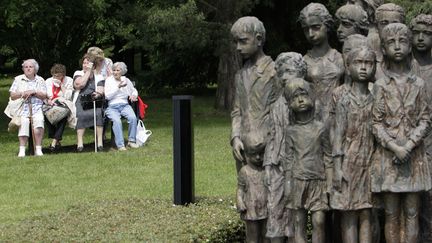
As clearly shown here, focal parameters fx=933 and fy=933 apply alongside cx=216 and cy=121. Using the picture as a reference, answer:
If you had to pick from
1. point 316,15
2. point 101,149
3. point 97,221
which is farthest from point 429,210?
point 101,149

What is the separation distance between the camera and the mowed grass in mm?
12453

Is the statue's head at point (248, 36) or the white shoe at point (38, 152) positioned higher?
the statue's head at point (248, 36)

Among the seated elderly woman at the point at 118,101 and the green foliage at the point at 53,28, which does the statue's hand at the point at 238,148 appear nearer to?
the seated elderly woman at the point at 118,101

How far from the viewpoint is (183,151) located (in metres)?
11.2

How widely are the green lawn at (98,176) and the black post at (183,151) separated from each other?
55 centimetres

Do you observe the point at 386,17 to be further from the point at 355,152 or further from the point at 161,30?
the point at 161,30

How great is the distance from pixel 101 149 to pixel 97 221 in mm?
7539

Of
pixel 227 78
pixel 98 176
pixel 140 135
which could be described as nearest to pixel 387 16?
pixel 98 176

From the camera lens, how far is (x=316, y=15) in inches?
310

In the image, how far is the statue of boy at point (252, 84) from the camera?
7.92 metres

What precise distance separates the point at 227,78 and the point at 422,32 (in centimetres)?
1755

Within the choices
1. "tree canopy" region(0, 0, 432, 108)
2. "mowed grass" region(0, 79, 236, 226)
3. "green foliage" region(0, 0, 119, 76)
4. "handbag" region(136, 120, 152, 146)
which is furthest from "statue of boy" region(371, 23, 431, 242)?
"green foliage" region(0, 0, 119, 76)

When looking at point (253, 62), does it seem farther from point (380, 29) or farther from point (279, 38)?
point (279, 38)

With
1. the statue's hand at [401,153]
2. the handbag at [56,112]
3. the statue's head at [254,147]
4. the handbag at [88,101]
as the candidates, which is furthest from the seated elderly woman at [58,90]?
the statue's hand at [401,153]
